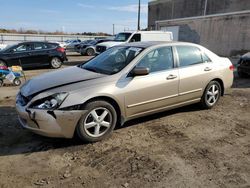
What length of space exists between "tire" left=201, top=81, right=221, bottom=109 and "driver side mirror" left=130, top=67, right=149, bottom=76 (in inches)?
72.6

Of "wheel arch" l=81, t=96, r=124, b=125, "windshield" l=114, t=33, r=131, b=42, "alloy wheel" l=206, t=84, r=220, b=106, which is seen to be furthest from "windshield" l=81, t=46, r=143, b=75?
"windshield" l=114, t=33, r=131, b=42

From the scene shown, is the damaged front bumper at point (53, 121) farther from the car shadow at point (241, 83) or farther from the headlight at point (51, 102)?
the car shadow at point (241, 83)

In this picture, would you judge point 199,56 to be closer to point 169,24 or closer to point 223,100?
point 223,100

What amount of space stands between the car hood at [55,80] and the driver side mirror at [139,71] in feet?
1.72

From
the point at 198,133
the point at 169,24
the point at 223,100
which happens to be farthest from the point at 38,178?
the point at 169,24

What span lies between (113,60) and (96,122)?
4.60ft

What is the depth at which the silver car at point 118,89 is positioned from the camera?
12.7 ft

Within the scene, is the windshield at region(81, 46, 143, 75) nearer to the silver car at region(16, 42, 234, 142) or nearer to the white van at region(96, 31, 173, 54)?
the silver car at region(16, 42, 234, 142)

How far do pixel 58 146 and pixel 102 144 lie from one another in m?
0.68

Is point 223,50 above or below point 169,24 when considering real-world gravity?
below

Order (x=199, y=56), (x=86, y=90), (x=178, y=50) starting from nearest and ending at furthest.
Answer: (x=86, y=90)
(x=178, y=50)
(x=199, y=56)

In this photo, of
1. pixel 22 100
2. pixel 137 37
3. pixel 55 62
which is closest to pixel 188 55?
pixel 22 100

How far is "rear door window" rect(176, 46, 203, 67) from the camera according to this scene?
17.2 feet

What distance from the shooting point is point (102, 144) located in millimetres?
4148
